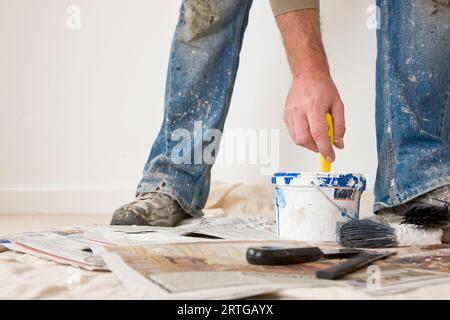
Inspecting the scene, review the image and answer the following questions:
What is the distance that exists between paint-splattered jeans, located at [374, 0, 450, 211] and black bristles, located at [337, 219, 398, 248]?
0.64 feet

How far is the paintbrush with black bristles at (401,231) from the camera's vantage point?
86 centimetres

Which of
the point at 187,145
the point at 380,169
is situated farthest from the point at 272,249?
the point at 187,145

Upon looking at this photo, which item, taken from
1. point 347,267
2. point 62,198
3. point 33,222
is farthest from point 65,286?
point 62,198

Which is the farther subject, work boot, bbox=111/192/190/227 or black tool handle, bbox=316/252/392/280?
work boot, bbox=111/192/190/227

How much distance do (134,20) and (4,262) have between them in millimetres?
1442

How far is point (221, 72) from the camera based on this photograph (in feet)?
4.33

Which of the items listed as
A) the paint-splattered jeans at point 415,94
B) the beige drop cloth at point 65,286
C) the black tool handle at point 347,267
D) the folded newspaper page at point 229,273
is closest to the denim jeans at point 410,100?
the paint-splattered jeans at point 415,94

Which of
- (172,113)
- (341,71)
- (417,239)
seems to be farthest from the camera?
(341,71)

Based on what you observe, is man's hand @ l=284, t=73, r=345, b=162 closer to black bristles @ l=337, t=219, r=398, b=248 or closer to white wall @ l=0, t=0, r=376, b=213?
black bristles @ l=337, t=219, r=398, b=248

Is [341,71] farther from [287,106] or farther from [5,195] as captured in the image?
[5,195]

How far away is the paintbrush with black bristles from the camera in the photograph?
Answer: 0.86 meters

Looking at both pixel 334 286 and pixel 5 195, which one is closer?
pixel 334 286

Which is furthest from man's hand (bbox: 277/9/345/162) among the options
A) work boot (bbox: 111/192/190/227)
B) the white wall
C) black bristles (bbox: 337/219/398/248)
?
the white wall

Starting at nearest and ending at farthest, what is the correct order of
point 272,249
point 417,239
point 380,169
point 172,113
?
point 272,249 → point 417,239 → point 380,169 → point 172,113
